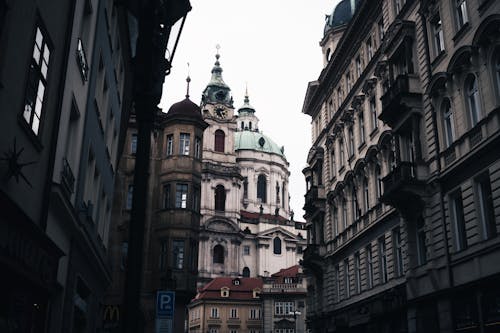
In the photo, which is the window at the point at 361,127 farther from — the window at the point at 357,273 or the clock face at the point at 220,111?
the clock face at the point at 220,111

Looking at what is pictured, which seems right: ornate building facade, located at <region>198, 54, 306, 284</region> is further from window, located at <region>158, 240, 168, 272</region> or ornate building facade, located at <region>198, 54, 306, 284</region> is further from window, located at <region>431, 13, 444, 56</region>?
window, located at <region>431, 13, 444, 56</region>

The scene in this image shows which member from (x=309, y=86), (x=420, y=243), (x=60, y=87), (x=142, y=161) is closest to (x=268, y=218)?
(x=309, y=86)

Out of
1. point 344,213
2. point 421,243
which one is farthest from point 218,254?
point 421,243

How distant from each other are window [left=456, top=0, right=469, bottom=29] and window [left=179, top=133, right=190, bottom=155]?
70.0 ft

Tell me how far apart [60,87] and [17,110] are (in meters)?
2.97

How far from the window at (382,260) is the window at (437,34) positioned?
990 cm

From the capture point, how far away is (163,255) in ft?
120

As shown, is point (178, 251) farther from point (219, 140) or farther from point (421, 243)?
point (219, 140)

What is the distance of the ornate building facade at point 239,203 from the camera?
9500cm

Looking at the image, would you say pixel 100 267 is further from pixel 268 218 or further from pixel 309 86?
pixel 268 218

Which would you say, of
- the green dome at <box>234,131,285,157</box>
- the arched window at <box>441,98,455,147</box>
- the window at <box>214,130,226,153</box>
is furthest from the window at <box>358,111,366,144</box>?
the green dome at <box>234,131,285,157</box>

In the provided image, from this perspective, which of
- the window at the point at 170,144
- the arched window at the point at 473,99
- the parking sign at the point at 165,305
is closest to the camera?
the parking sign at the point at 165,305

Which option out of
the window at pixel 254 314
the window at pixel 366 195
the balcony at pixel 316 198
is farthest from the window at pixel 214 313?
the window at pixel 366 195

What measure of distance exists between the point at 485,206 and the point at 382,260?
1014cm
